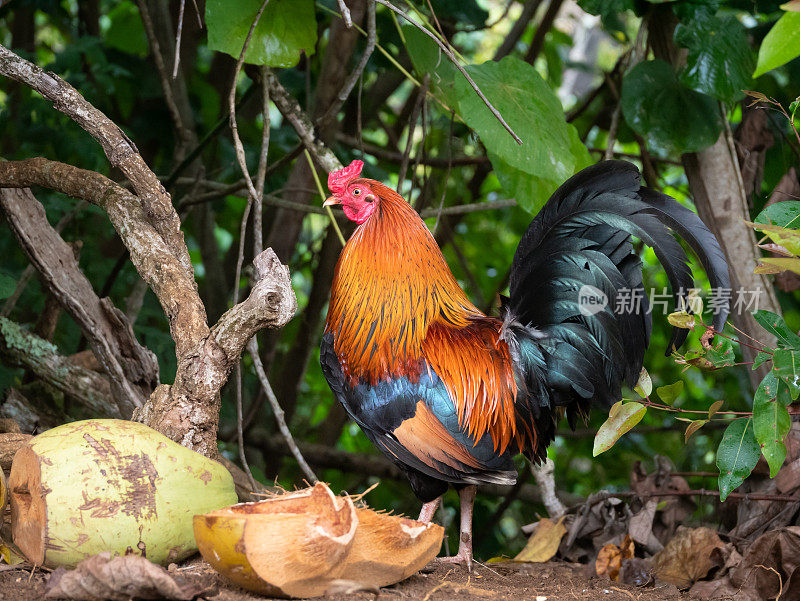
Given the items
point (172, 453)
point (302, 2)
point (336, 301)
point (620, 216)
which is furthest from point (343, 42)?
point (172, 453)

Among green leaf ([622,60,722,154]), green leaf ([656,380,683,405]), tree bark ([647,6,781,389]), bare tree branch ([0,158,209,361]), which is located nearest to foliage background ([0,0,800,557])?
green leaf ([622,60,722,154])

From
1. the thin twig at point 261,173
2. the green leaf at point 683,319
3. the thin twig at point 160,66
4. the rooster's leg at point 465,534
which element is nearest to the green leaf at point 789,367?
the green leaf at point 683,319

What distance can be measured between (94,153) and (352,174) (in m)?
1.45

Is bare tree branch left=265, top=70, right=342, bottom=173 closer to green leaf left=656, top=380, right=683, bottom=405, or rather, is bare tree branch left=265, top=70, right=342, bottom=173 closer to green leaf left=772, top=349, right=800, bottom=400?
green leaf left=656, top=380, right=683, bottom=405

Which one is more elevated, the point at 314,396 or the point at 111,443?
the point at 111,443

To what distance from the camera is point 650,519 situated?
2.71 m

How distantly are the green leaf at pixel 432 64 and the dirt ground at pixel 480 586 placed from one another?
1773 mm

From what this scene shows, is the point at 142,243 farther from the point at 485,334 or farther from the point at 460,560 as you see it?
the point at 460,560

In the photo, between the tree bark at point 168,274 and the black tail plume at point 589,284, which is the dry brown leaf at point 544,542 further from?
the tree bark at point 168,274

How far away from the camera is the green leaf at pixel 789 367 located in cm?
181

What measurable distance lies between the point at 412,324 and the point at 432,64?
45.7 inches

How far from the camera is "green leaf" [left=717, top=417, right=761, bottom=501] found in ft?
6.60

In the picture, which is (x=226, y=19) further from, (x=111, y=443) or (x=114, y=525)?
(x=114, y=525)

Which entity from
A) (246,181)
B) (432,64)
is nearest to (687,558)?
(246,181)
